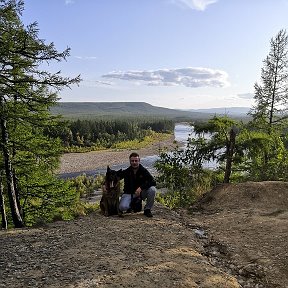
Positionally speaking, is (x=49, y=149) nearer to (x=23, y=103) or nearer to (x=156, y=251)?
(x=23, y=103)

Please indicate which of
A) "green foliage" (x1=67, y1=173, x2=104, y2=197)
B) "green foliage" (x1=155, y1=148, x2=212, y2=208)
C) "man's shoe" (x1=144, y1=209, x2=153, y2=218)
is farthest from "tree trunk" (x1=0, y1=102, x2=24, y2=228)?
"green foliage" (x1=67, y1=173, x2=104, y2=197)

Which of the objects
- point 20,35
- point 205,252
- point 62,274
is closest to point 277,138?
point 205,252

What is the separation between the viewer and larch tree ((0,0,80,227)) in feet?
32.1

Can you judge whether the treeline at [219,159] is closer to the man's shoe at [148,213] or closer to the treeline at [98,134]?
the man's shoe at [148,213]

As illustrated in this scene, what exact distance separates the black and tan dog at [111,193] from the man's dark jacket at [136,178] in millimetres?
215

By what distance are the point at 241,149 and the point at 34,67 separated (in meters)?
7.35

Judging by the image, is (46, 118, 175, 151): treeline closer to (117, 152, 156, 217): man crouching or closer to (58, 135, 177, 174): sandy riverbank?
(58, 135, 177, 174): sandy riverbank

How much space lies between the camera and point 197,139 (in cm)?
1302

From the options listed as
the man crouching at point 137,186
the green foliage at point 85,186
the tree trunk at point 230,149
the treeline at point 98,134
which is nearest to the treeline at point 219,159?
the tree trunk at point 230,149

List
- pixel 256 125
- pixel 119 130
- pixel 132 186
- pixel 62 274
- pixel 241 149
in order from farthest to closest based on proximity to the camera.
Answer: pixel 119 130, pixel 256 125, pixel 241 149, pixel 132 186, pixel 62 274

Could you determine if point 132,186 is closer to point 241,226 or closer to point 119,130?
point 241,226

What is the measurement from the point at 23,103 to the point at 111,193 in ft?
15.8

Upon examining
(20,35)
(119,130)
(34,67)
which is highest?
(20,35)

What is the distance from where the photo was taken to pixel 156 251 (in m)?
6.34
